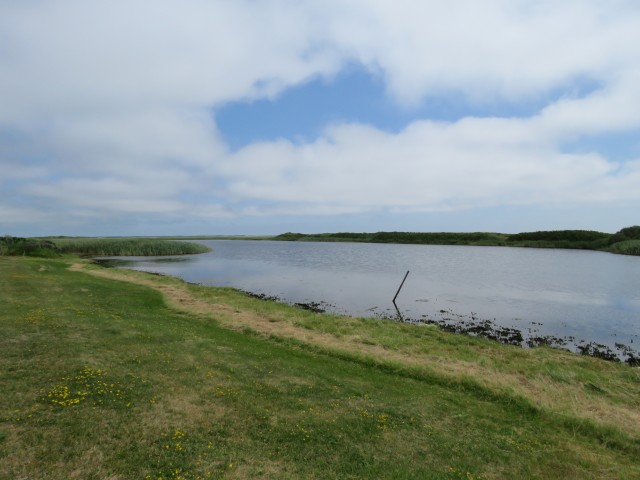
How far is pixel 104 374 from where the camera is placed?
10781 millimetres

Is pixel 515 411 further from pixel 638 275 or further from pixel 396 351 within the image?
pixel 638 275

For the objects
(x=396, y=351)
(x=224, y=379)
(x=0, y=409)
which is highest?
(x=0, y=409)

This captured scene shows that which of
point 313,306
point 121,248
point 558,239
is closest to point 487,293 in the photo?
point 313,306

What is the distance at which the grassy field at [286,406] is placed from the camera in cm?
750

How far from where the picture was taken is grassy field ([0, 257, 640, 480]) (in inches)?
295

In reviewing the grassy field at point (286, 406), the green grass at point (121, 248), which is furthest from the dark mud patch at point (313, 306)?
the green grass at point (121, 248)

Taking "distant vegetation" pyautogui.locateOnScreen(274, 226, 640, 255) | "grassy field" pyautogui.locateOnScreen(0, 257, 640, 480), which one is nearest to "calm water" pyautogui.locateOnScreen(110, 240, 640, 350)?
"grassy field" pyautogui.locateOnScreen(0, 257, 640, 480)

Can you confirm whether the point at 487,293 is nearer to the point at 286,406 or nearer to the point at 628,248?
the point at 286,406

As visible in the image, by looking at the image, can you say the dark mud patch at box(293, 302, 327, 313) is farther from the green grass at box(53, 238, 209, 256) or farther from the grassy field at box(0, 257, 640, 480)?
the green grass at box(53, 238, 209, 256)

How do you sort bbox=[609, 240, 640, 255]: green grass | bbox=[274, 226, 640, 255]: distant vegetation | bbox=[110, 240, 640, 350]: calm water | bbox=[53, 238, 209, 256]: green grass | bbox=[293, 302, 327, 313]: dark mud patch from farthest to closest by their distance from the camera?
1. bbox=[274, 226, 640, 255]: distant vegetation
2. bbox=[609, 240, 640, 255]: green grass
3. bbox=[53, 238, 209, 256]: green grass
4. bbox=[293, 302, 327, 313]: dark mud patch
5. bbox=[110, 240, 640, 350]: calm water

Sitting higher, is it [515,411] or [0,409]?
[0,409]

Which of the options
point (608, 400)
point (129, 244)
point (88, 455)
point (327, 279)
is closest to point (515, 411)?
point (608, 400)

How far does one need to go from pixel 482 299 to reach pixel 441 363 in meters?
26.8

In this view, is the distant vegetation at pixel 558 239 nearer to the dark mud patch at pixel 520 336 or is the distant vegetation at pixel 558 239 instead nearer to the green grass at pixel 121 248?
the dark mud patch at pixel 520 336
